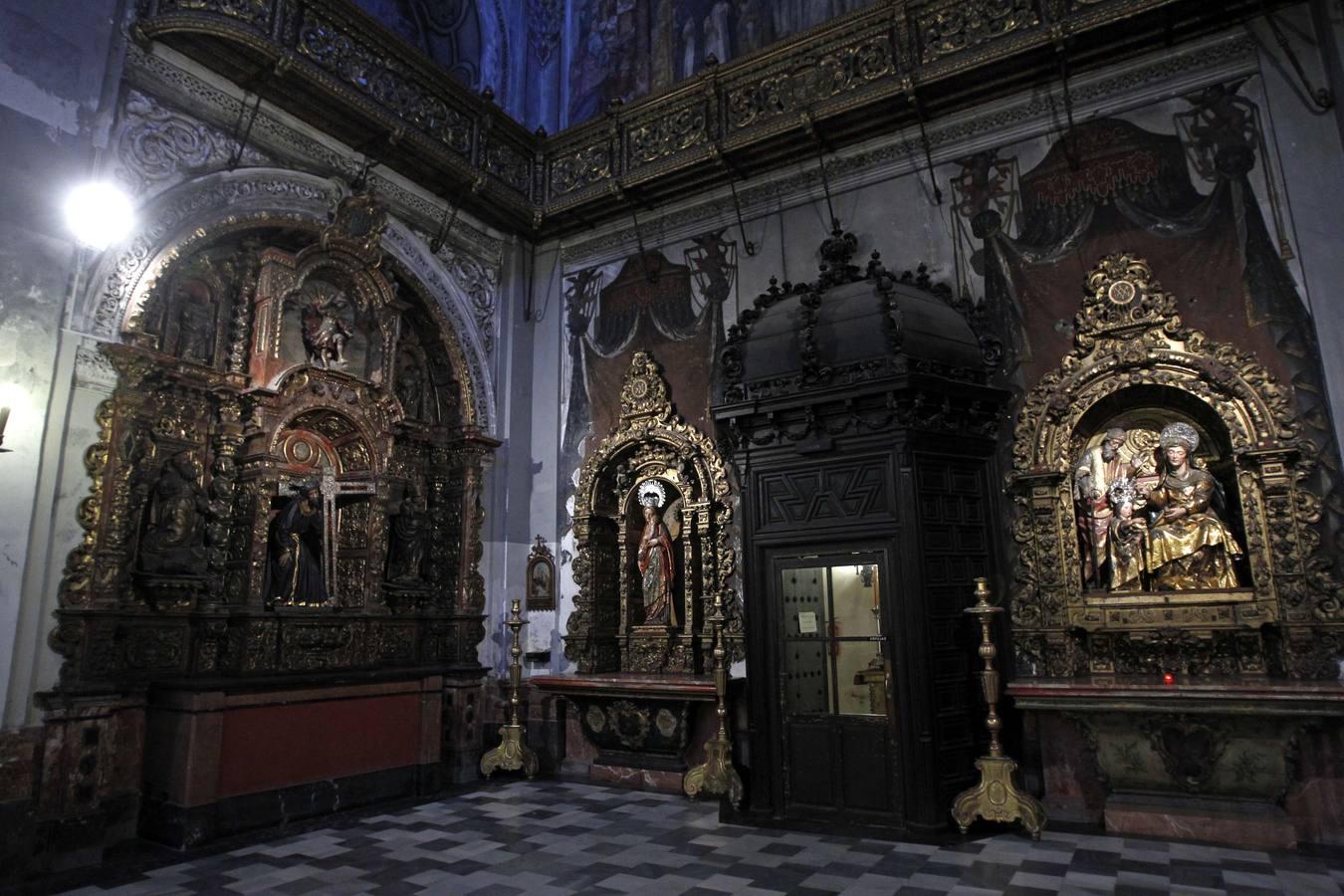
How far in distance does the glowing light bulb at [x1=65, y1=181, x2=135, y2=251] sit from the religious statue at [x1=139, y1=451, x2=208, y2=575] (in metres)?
1.77

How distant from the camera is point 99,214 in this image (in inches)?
253

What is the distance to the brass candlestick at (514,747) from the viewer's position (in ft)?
28.2

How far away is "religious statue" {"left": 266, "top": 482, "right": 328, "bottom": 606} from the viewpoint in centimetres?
778

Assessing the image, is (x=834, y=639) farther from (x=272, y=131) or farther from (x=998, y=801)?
(x=272, y=131)

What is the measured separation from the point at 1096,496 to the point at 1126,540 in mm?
441

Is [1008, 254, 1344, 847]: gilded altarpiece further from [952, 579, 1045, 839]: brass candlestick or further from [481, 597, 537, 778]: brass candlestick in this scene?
[481, 597, 537, 778]: brass candlestick

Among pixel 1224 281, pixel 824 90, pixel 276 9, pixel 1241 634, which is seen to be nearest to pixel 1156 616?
pixel 1241 634

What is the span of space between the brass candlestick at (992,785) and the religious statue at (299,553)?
584cm

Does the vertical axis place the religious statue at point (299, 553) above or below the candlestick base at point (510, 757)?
above

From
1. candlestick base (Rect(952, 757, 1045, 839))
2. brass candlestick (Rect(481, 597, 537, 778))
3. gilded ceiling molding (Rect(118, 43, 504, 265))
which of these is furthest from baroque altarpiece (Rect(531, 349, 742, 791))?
gilded ceiling molding (Rect(118, 43, 504, 265))

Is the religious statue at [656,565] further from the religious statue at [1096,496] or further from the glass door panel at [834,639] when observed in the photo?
the religious statue at [1096,496]

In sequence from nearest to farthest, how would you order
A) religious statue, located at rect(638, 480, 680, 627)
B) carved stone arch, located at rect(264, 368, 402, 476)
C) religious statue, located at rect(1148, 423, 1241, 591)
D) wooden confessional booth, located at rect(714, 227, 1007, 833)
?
wooden confessional booth, located at rect(714, 227, 1007, 833), religious statue, located at rect(1148, 423, 1241, 591), carved stone arch, located at rect(264, 368, 402, 476), religious statue, located at rect(638, 480, 680, 627)

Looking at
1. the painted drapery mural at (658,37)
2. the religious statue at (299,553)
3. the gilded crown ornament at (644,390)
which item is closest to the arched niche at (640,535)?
the gilded crown ornament at (644,390)

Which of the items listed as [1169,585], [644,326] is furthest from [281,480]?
[1169,585]
